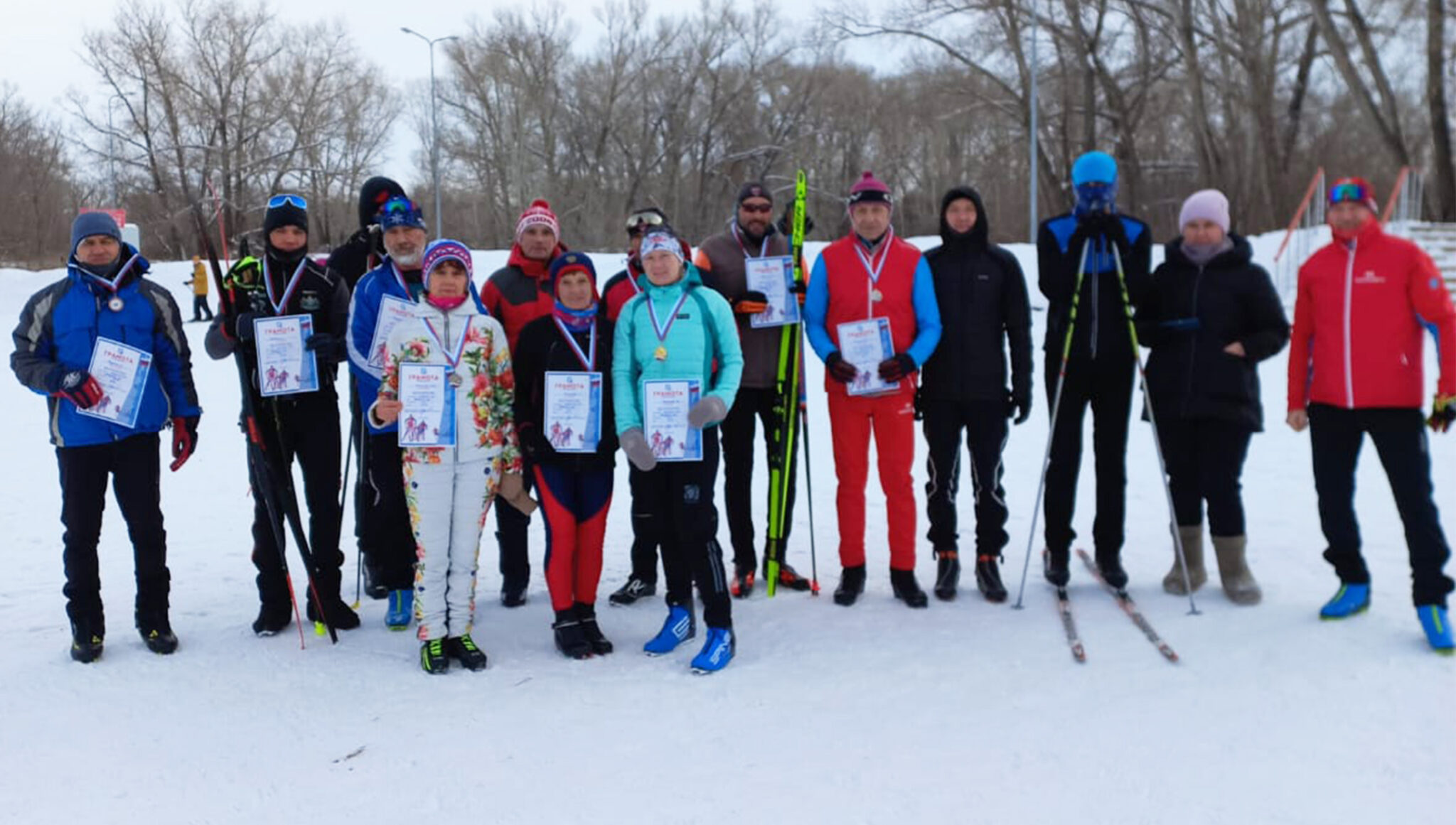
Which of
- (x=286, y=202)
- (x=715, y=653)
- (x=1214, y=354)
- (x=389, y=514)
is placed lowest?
(x=715, y=653)

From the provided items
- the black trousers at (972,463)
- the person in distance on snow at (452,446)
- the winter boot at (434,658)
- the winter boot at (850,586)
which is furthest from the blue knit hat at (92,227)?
the black trousers at (972,463)

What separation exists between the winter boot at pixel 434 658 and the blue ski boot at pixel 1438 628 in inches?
153

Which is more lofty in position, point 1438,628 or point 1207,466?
point 1207,466

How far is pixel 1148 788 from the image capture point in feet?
9.87

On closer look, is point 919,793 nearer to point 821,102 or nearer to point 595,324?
point 595,324

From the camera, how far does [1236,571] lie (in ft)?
15.2

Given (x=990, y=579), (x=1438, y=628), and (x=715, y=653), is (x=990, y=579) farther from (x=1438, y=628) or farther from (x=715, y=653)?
(x=1438, y=628)

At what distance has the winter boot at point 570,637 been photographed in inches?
167

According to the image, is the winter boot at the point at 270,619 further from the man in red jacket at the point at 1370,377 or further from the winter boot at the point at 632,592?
the man in red jacket at the point at 1370,377

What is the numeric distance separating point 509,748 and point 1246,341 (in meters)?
3.55

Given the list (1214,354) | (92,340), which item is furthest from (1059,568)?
(92,340)

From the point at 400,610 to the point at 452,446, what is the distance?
3.53 feet

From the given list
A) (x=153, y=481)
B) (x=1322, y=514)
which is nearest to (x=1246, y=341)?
(x=1322, y=514)

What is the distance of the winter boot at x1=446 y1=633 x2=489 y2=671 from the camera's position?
162 inches
